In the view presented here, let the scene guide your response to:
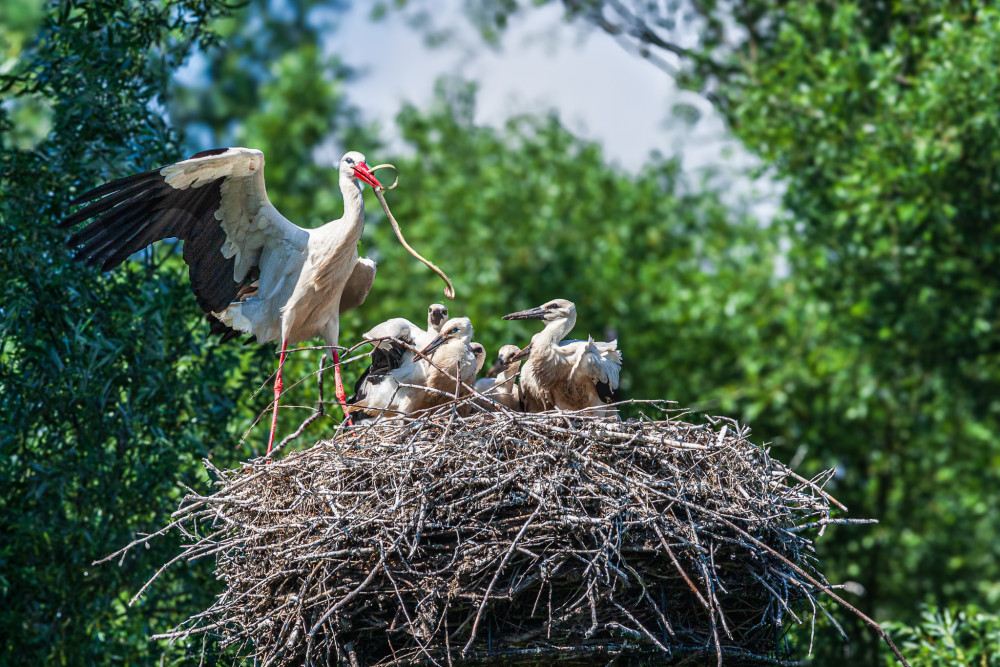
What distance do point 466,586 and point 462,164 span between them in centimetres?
1630

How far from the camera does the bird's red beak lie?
741 cm

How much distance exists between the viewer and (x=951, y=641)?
364 inches

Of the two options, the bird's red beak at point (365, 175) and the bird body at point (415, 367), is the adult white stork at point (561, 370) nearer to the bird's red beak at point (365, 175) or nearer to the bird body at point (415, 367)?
the bird body at point (415, 367)

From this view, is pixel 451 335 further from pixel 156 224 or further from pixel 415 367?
pixel 156 224

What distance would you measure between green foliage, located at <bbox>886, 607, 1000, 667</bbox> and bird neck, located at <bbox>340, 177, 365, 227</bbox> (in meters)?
5.49

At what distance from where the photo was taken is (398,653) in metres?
5.70

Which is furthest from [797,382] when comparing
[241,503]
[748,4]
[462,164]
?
[241,503]

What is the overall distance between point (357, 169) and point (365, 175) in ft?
0.28

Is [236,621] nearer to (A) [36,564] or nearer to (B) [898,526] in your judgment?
(A) [36,564]

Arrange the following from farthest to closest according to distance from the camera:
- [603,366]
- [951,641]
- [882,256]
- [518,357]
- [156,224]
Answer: [882,256] → [951,641] → [518,357] → [603,366] → [156,224]

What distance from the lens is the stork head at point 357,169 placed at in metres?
7.42

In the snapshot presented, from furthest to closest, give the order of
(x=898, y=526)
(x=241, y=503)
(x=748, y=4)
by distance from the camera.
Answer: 1. (x=898, y=526)
2. (x=748, y=4)
3. (x=241, y=503)

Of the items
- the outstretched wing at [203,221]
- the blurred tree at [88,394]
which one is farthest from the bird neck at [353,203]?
the blurred tree at [88,394]

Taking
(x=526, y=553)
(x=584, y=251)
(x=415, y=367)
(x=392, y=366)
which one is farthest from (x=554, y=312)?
(x=584, y=251)
